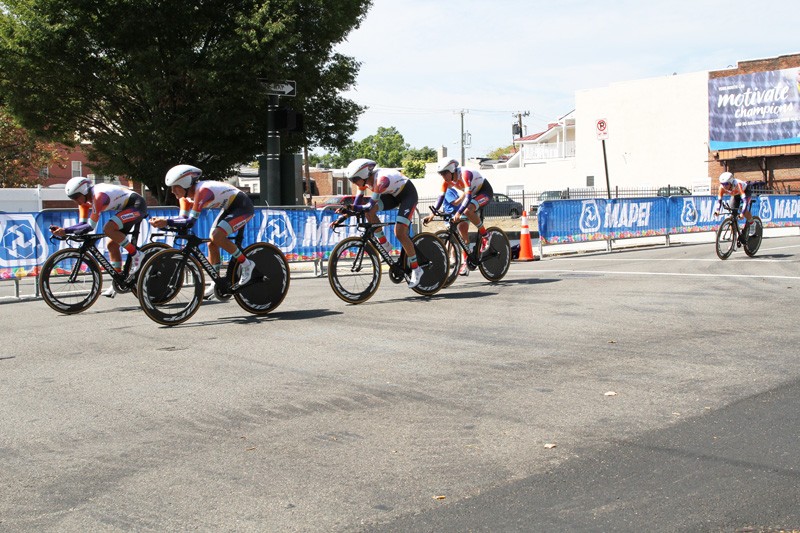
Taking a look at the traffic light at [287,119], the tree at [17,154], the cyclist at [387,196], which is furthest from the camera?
the tree at [17,154]

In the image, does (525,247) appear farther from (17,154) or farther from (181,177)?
(17,154)

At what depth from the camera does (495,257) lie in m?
13.7

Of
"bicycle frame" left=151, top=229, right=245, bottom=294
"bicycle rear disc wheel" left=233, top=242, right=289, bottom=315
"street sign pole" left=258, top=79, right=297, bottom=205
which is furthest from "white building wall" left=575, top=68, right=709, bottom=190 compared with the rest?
"bicycle frame" left=151, top=229, right=245, bottom=294

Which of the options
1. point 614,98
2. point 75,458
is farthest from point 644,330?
point 614,98

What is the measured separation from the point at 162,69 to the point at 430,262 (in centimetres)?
1598

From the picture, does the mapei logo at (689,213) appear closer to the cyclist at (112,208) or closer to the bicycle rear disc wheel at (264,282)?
the bicycle rear disc wheel at (264,282)

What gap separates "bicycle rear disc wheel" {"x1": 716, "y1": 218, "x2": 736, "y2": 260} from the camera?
1762 cm

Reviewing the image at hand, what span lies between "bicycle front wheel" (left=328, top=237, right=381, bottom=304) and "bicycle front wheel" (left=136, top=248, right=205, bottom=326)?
5.73 ft

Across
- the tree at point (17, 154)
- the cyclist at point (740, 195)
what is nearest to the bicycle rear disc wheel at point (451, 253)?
the cyclist at point (740, 195)

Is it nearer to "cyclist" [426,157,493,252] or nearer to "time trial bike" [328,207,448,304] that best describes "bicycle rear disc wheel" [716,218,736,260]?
"cyclist" [426,157,493,252]

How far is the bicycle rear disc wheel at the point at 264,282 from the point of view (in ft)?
33.6

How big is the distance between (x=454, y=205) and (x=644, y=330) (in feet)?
15.8

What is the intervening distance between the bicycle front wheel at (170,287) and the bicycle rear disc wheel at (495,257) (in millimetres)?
4980

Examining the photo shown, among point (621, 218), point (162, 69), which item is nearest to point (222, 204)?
point (621, 218)
